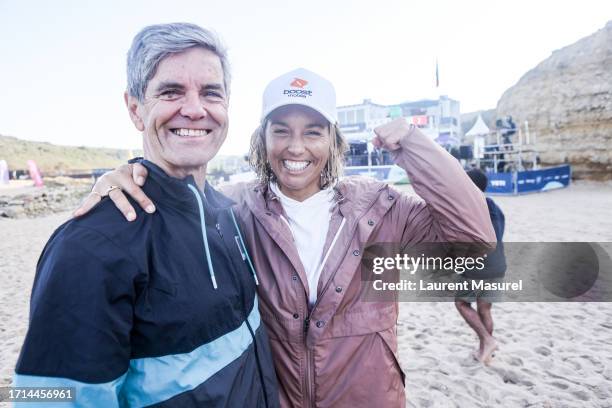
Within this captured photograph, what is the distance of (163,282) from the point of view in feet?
4.30

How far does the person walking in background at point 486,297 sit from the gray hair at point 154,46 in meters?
3.84

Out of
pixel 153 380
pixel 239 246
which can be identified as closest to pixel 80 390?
pixel 153 380

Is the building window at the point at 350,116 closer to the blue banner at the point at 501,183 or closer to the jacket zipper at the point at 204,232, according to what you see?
the blue banner at the point at 501,183

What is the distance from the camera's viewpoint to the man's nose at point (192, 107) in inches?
62.0

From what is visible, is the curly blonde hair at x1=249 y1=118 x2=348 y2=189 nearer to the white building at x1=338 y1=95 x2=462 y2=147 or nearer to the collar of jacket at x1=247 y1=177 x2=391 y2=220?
the collar of jacket at x1=247 y1=177 x2=391 y2=220

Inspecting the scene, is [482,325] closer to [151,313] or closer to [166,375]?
[166,375]

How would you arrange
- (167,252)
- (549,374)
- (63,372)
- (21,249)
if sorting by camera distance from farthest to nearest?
(21,249) → (549,374) → (167,252) → (63,372)

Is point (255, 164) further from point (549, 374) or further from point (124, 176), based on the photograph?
point (549, 374)

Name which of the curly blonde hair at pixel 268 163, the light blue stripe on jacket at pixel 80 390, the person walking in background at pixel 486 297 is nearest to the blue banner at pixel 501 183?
the person walking in background at pixel 486 297

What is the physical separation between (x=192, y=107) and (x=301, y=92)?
71 cm

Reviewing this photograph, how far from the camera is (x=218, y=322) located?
1.44 meters

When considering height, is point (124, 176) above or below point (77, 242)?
above

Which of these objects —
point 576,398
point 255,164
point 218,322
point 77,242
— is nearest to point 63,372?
point 77,242

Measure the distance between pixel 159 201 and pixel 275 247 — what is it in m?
0.68
